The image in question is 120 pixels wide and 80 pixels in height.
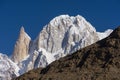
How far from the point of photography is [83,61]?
207 feet

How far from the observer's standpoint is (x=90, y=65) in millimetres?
61469

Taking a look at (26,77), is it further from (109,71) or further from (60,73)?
(109,71)

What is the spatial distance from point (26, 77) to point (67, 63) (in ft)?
15.0

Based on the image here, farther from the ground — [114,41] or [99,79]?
[114,41]

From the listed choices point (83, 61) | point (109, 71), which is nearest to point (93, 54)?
point (83, 61)

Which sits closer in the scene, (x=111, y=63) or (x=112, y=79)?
(x=112, y=79)

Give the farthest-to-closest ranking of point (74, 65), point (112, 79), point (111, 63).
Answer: point (74, 65)
point (111, 63)
point (112, 79)

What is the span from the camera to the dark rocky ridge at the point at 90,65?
58.2m

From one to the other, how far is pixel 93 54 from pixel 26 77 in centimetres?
722

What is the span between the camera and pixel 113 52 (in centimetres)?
6175

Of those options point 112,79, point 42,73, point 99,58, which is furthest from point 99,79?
point 42,73

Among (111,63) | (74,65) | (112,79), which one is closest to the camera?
(112,79)

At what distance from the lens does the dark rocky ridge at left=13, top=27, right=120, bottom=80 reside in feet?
191

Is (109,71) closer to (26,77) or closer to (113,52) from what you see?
(113,52)
